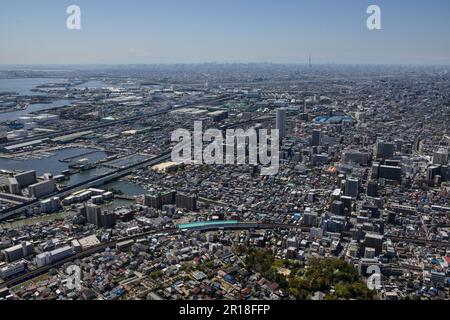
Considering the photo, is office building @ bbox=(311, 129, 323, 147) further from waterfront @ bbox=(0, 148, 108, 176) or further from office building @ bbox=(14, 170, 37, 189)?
office building @ bbox=(14, 170, 37, 189)

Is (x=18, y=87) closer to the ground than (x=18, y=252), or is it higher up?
higher up

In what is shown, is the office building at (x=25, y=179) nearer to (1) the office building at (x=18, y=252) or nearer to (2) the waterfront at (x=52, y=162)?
(2) the waterfront at (x=52, y=162)

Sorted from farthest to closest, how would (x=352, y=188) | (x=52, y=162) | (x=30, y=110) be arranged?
(x=30, y=110) < (x=52, y=162) < (x=352, y=188)

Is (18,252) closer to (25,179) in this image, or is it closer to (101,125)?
(25,179)

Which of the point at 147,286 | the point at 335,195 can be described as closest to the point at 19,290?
the point at 147,286

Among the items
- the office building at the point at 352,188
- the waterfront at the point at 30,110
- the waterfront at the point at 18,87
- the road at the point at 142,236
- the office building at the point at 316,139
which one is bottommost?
the road at the point at 142,236

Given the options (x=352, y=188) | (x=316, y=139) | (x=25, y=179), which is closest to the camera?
(x=352, y=188)

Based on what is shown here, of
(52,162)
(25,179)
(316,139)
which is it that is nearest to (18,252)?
(25,179)

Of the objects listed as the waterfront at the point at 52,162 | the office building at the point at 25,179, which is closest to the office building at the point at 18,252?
the office building at the point at 25,179

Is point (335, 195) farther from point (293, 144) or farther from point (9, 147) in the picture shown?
point (9, 147)

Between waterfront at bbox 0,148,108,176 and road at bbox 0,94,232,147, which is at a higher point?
road at bbox 0,94,232,147

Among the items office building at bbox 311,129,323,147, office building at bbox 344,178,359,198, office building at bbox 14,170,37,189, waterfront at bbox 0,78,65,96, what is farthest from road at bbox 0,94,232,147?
waterfront at bbox 0,78,65,96

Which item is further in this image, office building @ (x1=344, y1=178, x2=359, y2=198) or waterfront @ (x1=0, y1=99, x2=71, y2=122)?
waterfront @ (x1=0, y1=99, x2=71, y2=122)
